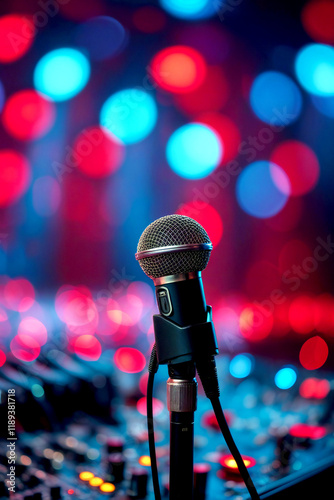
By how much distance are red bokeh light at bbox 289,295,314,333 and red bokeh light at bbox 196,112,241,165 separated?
89 cm

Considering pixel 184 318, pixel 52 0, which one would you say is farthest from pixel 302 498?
pixel 52 0

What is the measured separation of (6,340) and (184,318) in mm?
1224

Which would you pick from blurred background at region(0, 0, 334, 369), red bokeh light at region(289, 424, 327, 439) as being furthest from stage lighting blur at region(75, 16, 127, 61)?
red bokeh light at region(289, 424, 327, 439)

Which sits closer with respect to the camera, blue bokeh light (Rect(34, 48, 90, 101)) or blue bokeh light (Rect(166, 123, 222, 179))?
blue bokeh light (Rect(34, 48, 90, 101))

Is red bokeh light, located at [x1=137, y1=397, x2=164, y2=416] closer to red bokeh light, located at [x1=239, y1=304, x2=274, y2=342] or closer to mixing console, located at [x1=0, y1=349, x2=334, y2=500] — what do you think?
mixing console, located at [x1=0, y1=349, x2=334, y2=500]

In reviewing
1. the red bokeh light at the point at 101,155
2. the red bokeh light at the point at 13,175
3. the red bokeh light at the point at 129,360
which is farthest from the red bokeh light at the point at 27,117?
the red bokeh light at the point at 129,360

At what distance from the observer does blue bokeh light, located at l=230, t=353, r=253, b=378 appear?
167 centimetres

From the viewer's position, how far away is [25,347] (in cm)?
146

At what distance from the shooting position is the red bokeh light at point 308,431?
3.38ft

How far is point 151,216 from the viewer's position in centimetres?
207

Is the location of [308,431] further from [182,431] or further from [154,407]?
[182,431]

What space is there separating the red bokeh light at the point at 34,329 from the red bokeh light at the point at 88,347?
136mm

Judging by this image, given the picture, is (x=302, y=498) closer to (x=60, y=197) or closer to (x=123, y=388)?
(x=123, y=388)

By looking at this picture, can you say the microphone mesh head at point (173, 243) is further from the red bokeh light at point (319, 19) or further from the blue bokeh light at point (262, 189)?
the red bokeh light at point (319, 19)
